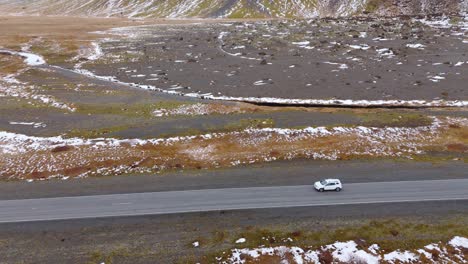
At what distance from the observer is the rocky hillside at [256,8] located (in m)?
146

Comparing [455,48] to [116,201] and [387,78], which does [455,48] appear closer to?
[387,78]

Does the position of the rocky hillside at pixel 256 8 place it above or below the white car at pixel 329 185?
above

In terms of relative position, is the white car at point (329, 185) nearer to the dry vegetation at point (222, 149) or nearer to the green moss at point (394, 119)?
the dry vegetation at point (222, 149)

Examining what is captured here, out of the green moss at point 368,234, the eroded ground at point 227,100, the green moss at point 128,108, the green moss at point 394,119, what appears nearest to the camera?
the green moss at point 368,234

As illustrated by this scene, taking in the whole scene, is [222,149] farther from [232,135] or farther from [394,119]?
[394,119]

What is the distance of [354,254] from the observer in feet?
85.7

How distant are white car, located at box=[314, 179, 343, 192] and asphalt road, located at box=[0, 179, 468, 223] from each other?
50 cm

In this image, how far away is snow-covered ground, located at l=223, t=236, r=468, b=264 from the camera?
25.7m

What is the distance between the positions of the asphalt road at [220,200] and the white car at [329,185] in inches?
19.7

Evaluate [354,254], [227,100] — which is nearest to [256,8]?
[227,100]

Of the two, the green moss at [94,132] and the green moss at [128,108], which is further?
the green moss at [128,108]

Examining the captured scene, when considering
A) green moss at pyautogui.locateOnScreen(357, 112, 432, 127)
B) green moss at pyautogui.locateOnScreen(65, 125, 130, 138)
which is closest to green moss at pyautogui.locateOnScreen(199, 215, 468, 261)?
green moss at pyautogui.locateOnScreen(357, 112, 432, 127)

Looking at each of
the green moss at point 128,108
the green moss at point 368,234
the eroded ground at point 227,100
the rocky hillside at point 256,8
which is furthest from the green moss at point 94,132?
the rocky hillside at point 256,8

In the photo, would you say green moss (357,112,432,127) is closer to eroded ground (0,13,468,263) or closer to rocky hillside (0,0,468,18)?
eroded ground (0,13,468,263)
